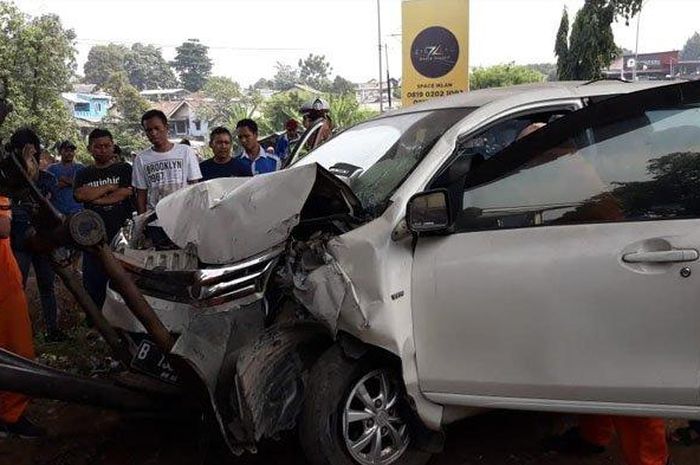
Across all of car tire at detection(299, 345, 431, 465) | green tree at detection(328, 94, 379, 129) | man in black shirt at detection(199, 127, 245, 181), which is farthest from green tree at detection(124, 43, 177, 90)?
car tire at detection(299, 345, 431, 465)

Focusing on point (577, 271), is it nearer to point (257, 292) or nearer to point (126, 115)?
point (257, 292)

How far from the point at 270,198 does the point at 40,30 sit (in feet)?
86.6

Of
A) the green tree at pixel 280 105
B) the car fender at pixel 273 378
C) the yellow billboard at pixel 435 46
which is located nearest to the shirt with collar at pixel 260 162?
the yellow billboard at pixel 435 46

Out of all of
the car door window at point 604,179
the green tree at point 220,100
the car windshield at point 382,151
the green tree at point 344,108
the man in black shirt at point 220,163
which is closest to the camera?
the car door window at point 604,179

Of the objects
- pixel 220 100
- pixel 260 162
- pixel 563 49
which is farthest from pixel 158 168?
pixel 220 100

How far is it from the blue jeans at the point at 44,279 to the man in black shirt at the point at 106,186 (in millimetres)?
406

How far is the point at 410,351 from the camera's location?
8.69 ft

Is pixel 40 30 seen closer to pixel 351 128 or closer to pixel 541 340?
pixel 351 128

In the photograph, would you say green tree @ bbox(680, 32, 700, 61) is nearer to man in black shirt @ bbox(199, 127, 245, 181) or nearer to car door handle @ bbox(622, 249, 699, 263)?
man in black shirt @ bbox(199, 127, 245, 181)

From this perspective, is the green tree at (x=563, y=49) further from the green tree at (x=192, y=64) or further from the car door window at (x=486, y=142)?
the green tree at (x=192, y=64)

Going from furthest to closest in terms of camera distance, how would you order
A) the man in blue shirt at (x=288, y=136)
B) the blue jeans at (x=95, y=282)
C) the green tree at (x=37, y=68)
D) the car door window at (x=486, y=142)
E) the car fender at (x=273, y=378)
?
the green tree at (x=37, y=68) → the man in blue shirt at (x=288, y=136) → the blue jeans at (x=95, y=282) → the car door window at (x=486, y=142) → the car fender at (x=273, y=378)

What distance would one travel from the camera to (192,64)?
12669cm

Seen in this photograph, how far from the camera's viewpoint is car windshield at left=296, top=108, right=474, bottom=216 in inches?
119

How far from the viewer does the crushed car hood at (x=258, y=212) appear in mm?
2828
